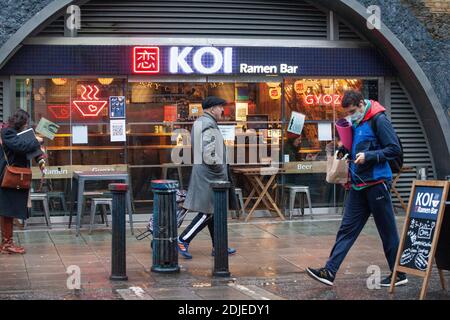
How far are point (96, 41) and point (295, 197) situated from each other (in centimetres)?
425

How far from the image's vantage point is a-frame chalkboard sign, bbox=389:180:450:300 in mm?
7652

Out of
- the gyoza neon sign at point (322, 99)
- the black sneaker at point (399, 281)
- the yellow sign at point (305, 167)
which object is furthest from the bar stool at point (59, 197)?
the black sneaker at point (399, 281)

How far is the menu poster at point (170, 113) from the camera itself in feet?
43.3

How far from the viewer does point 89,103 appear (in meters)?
12.9

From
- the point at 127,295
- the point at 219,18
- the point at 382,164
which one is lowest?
the point at 127,295

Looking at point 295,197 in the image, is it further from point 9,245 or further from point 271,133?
point 9,245

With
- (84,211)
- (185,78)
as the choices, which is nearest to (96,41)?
(185,78)

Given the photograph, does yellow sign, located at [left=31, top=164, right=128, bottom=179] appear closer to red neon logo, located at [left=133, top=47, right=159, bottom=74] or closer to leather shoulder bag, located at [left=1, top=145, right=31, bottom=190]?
red neon logo, located at [left=133, top=47, right=159, bottom=74]

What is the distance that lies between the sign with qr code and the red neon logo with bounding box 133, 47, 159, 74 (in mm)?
887

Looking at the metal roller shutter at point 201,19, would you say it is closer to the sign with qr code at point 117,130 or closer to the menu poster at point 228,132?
the sign with qr code at point 117,130

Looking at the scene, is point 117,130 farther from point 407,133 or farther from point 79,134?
point 407,133

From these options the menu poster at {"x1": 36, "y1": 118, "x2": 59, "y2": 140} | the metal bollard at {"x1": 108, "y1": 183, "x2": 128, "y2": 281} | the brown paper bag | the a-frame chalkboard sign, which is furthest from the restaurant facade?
the a-frame chalkboard sign

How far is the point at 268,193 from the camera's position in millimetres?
13555

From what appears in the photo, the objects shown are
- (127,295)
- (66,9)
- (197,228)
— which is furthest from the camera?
(66,9)
